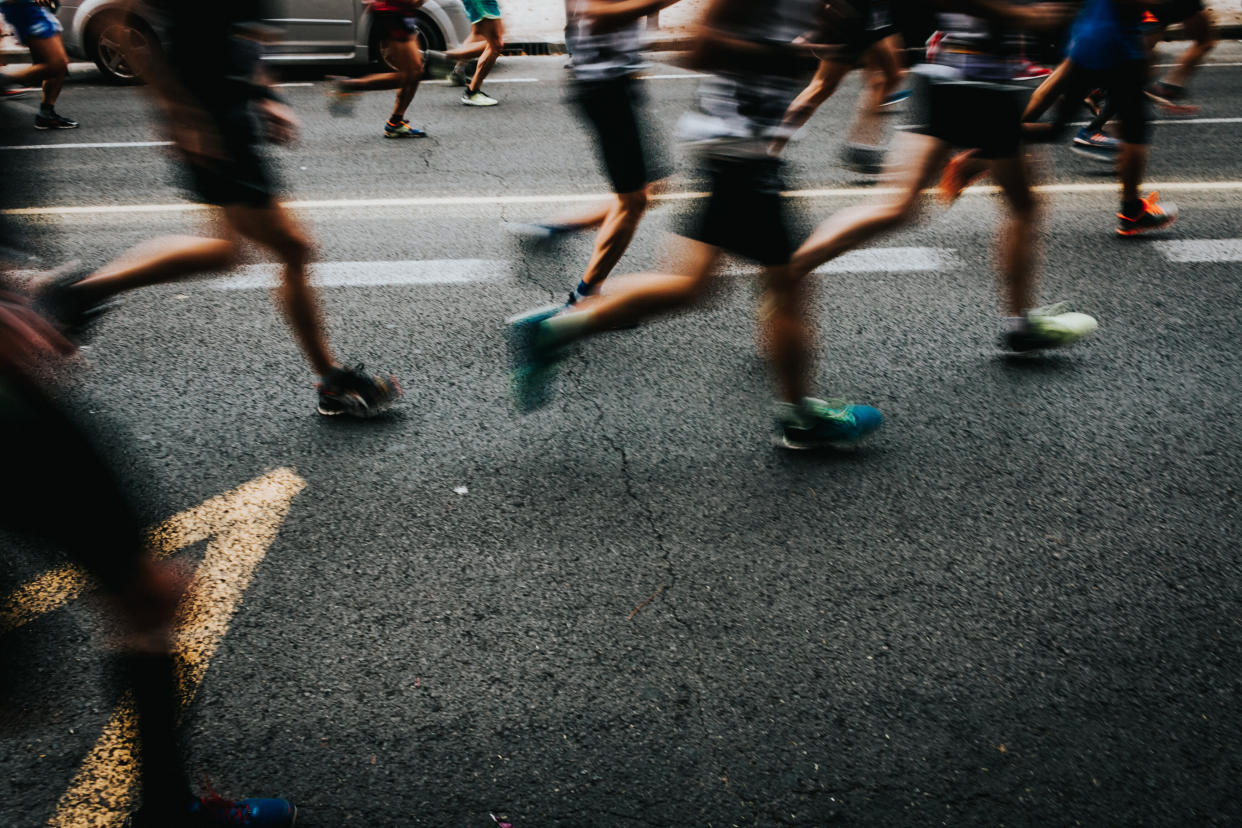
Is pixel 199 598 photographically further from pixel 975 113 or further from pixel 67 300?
pixel 975 113

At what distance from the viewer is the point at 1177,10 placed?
230 inches

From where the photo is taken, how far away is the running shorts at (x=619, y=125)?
3213 millimetres

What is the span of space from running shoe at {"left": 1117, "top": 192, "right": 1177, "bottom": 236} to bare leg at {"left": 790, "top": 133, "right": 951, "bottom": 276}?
211 centimetres

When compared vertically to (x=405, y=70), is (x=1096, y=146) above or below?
below

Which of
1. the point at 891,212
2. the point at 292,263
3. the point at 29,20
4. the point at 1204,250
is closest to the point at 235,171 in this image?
the point at 292,263

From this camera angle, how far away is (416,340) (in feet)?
13.1

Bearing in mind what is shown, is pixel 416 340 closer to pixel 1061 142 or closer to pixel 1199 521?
pixel 1199 521

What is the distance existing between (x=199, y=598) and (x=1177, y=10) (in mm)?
6398

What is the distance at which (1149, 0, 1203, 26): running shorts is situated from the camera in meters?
5.77

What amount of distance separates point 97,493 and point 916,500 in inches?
88.5

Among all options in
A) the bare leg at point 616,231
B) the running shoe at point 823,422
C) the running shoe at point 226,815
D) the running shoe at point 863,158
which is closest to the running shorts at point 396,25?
the running shoe at point 863,158

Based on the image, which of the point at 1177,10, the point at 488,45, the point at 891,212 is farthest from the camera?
the point at 488,45

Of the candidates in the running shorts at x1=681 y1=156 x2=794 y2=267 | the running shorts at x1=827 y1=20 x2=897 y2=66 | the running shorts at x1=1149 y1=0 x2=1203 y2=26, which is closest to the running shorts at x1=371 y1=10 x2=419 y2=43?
the running shorts at x1=827 y1=20 x2=897 y2=66

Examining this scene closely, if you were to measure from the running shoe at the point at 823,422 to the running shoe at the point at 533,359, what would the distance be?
30.7 inches
